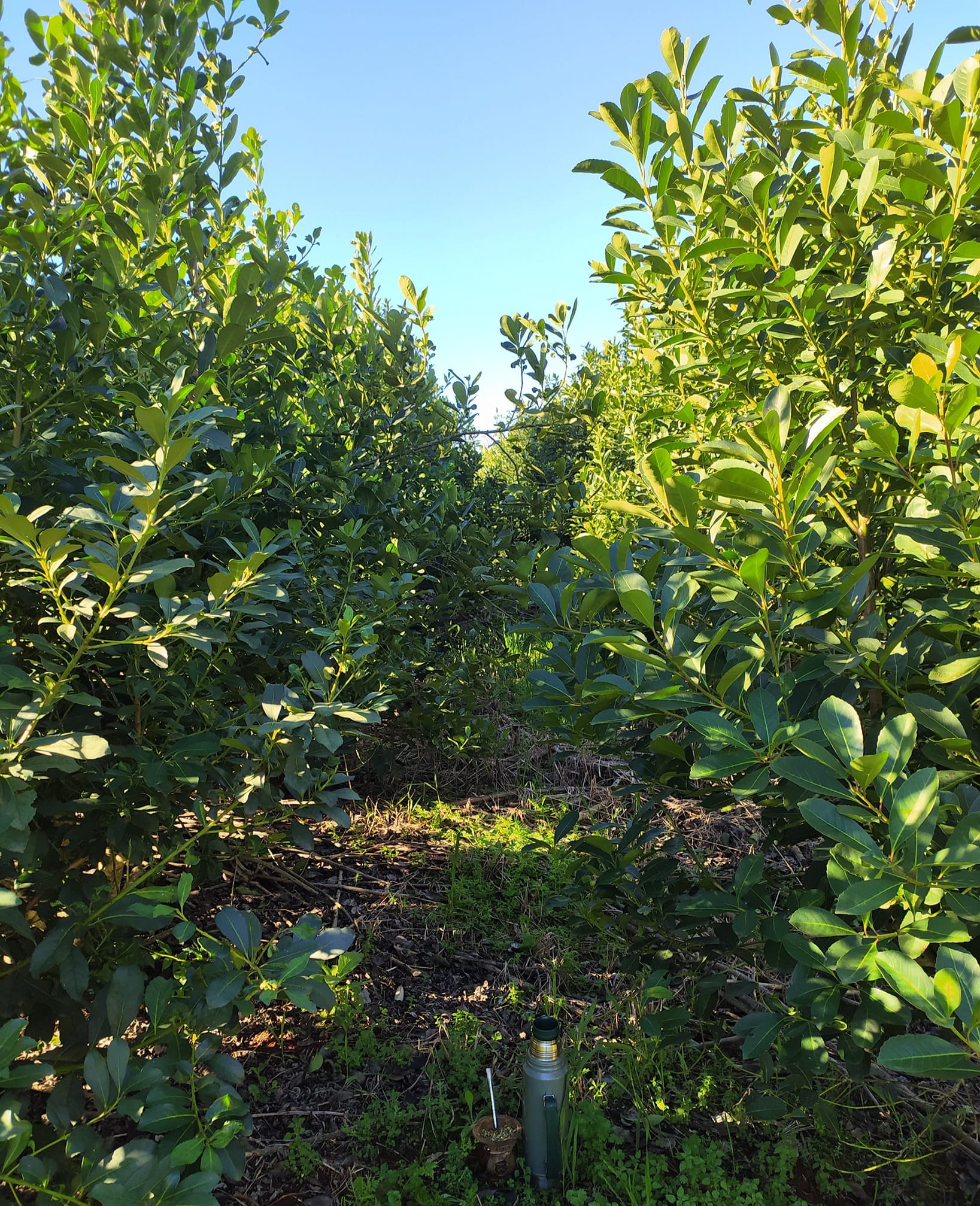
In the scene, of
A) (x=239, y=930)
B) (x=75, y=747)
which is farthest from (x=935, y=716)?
(x=75, y=747)

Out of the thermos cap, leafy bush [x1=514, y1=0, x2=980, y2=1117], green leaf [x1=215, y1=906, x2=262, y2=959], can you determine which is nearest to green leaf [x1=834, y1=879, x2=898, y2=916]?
leafy bush [x1=514, y1=0, x2=980, y2=1117]

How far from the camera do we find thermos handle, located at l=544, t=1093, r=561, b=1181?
1824 millimetres

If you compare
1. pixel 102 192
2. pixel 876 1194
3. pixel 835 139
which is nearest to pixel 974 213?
pixel 835 139

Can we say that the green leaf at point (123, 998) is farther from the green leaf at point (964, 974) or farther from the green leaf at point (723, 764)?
the green leaf at point (964, 974)

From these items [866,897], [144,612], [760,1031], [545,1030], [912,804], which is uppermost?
[144,612]

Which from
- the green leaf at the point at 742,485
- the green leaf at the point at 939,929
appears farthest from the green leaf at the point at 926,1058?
the green leaf at the point at 742,485

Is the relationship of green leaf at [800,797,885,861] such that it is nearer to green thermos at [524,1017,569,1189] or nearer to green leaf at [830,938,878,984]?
green leaf at [830,938,878,984]

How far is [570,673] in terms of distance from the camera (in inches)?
64.7

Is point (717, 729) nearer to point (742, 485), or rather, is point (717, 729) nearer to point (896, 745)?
point (896, 745)

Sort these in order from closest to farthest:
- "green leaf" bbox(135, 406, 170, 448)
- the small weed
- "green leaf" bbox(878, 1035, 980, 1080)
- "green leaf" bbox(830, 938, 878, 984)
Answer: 1. "green leaf" bbox(878, 1035, 980, 1080)
2. "green leaf" bbox(830, 938, 878, 984)
3. "green leaf" bbox(135, 406, 170, 448)
4. the small weed

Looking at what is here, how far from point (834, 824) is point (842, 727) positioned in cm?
14

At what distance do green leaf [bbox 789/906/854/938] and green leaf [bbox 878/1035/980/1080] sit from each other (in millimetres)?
177

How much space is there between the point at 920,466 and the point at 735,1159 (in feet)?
6.07

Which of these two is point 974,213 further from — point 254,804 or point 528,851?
point 528,851
